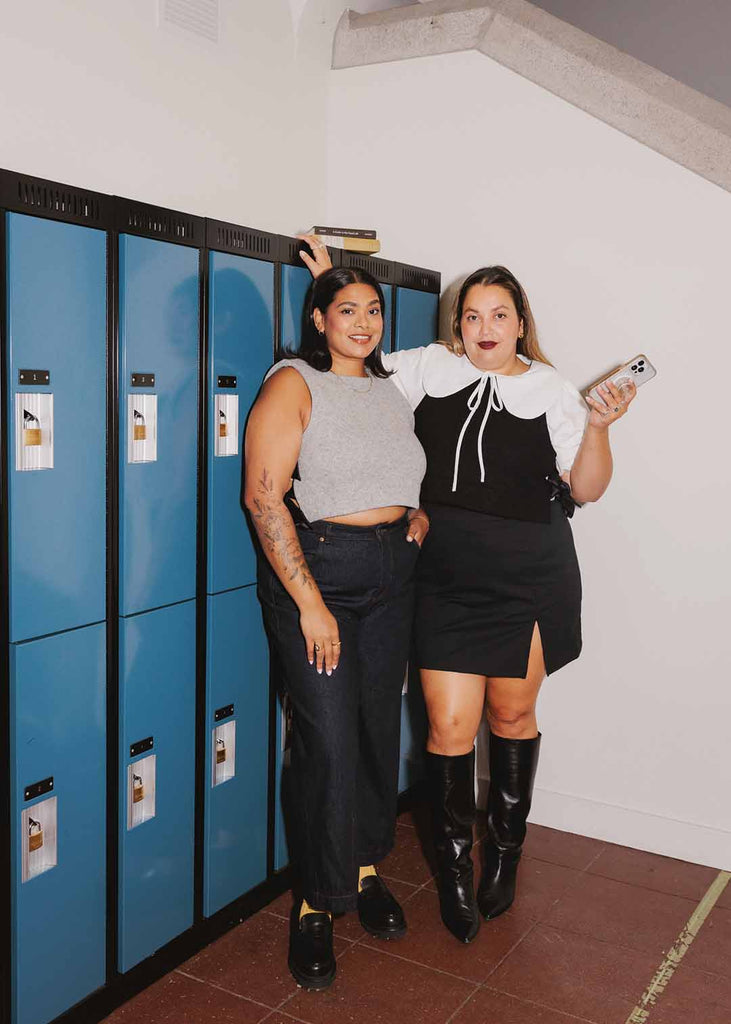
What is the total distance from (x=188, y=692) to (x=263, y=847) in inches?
25.1

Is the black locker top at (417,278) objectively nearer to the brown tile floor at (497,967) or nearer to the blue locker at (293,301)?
the blue locker at (293,301)

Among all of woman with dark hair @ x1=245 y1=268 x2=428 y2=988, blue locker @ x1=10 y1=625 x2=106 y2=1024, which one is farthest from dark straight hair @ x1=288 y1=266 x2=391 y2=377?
blue locker @ x1=10 y1=625 x2=106 y2=1024

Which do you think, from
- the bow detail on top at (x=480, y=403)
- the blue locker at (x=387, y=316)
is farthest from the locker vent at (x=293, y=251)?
the bow detail on top at (x=480, y=403)

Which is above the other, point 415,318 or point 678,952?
point 415,318

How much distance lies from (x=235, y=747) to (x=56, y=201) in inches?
59.8

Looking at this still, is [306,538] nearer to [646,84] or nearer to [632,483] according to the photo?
[632,483]

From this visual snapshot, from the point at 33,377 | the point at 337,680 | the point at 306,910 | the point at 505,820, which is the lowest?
the point at 306,910

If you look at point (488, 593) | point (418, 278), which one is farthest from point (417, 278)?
point (488, 593)

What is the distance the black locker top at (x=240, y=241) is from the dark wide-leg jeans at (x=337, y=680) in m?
0.75

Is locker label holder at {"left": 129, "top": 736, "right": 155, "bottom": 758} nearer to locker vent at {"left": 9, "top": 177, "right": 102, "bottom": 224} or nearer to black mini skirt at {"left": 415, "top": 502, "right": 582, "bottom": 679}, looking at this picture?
black mini skirt at {"left": 415, "top": 502, "right": 582, "bottom": 679}

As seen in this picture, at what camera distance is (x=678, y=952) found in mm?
2676

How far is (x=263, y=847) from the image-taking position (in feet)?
9.39

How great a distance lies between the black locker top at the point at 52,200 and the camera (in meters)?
1.93

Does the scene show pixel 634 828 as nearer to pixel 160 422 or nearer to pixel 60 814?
pixel 60 814
